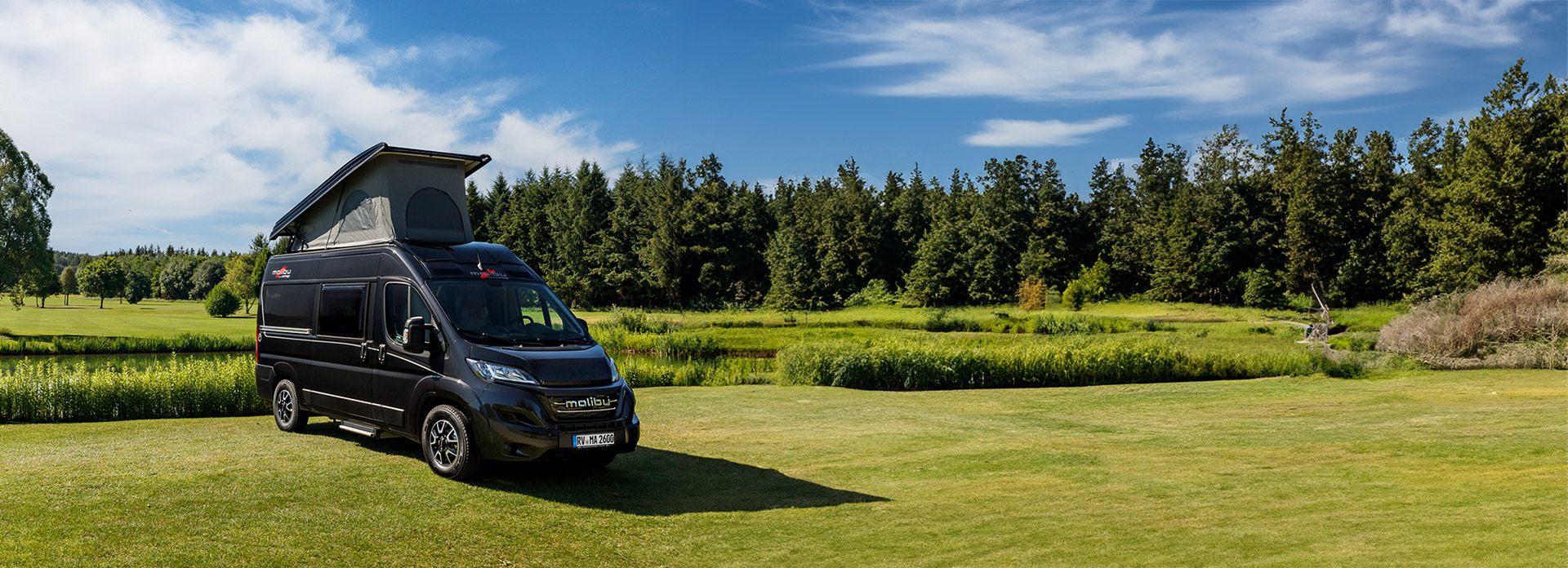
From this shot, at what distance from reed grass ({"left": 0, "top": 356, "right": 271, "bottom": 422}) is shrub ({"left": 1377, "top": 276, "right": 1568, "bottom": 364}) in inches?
1129

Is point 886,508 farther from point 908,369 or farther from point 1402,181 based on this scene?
point 1402,181

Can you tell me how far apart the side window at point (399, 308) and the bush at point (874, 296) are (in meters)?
75.0

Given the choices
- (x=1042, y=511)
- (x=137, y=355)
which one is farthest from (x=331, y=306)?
(x=137, y=355)

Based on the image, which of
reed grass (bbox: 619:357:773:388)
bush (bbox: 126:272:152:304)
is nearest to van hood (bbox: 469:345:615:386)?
reed grass (bbox: 619:357:773:388)

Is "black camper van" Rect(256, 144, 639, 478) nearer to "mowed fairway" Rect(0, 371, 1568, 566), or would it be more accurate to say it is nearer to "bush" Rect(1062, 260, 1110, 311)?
"mowed fairway" Rect(0, 371, 1568, 566)

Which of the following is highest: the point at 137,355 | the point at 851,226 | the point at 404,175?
the point at 851,226

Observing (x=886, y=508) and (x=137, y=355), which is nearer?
(x=886, y=508)

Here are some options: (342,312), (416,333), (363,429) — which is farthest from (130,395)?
(416,333)

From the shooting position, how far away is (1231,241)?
72312 mm

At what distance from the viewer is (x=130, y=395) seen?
1521 centimetres

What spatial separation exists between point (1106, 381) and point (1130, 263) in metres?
61.8

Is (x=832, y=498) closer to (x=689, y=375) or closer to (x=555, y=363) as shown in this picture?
(x=555, y=363)

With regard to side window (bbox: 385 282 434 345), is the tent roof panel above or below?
above

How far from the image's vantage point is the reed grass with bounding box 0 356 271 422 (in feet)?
47.5
